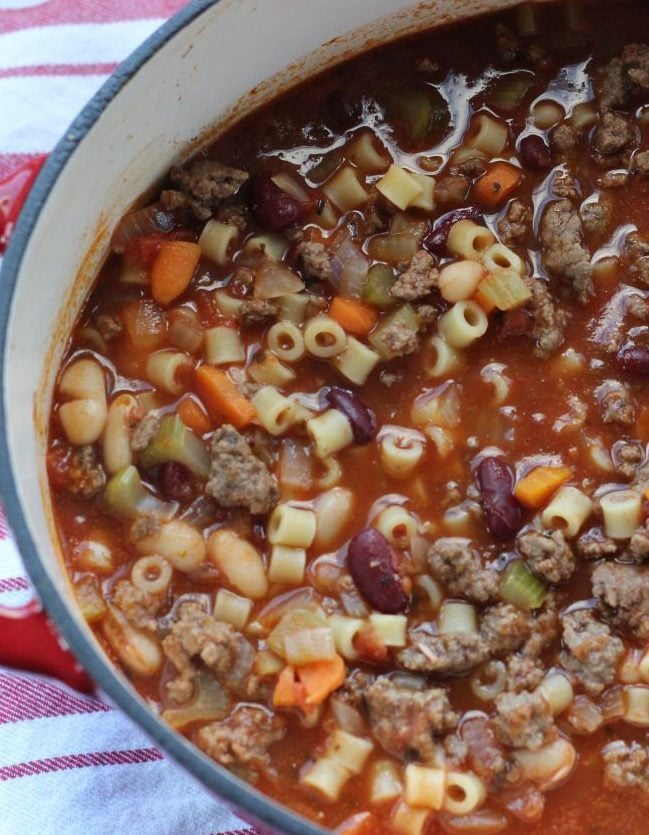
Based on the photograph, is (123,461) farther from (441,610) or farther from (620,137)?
(620,137)

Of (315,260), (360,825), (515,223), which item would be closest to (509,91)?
(515,223)

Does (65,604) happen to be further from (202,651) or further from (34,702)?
(34,702)

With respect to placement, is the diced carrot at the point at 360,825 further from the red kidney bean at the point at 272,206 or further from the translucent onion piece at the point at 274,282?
the red kidney bean at the point at 272,206

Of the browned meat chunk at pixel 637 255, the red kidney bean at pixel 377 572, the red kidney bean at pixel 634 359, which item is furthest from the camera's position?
the browned meat chunk at pixel 637 255

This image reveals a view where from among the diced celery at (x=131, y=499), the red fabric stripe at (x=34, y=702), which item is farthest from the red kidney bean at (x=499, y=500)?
the red fabric stripe at (x=34, y=702)

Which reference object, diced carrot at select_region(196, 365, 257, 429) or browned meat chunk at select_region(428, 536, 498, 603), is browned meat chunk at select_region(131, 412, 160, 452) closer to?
diced carrot at select_region(196, 365, 257, 429)
